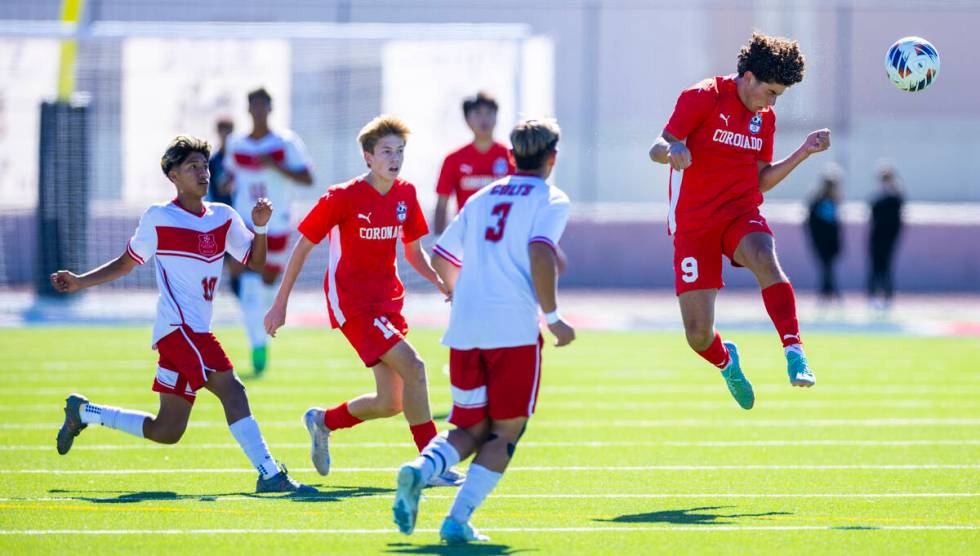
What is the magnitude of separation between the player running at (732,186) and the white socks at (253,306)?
5475 mm

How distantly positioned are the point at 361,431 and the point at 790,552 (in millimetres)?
4839

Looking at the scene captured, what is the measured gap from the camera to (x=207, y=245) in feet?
26.7

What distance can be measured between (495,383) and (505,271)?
476mm

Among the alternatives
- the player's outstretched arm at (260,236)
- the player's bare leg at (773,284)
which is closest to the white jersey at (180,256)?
the player's outstretched arm at (260,236)

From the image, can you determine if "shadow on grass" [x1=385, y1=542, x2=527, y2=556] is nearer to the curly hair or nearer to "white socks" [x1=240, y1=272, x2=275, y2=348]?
the curly hair

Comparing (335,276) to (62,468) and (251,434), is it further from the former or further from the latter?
(62,468)

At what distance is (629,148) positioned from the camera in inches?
1051

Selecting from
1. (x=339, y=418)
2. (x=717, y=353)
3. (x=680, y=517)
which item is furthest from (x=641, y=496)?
(x=339, y=418)

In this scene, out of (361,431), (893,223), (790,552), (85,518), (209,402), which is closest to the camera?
(790,552)

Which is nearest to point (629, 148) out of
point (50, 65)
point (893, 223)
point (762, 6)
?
point (762, 6)

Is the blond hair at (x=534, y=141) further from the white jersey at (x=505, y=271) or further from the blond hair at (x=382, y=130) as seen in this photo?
the blond hair at (x=382, y=130)

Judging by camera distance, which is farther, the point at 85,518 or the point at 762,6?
the point at 762,6

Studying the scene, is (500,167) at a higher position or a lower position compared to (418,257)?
higher

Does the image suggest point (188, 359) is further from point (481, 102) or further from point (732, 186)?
point (481, 102)
